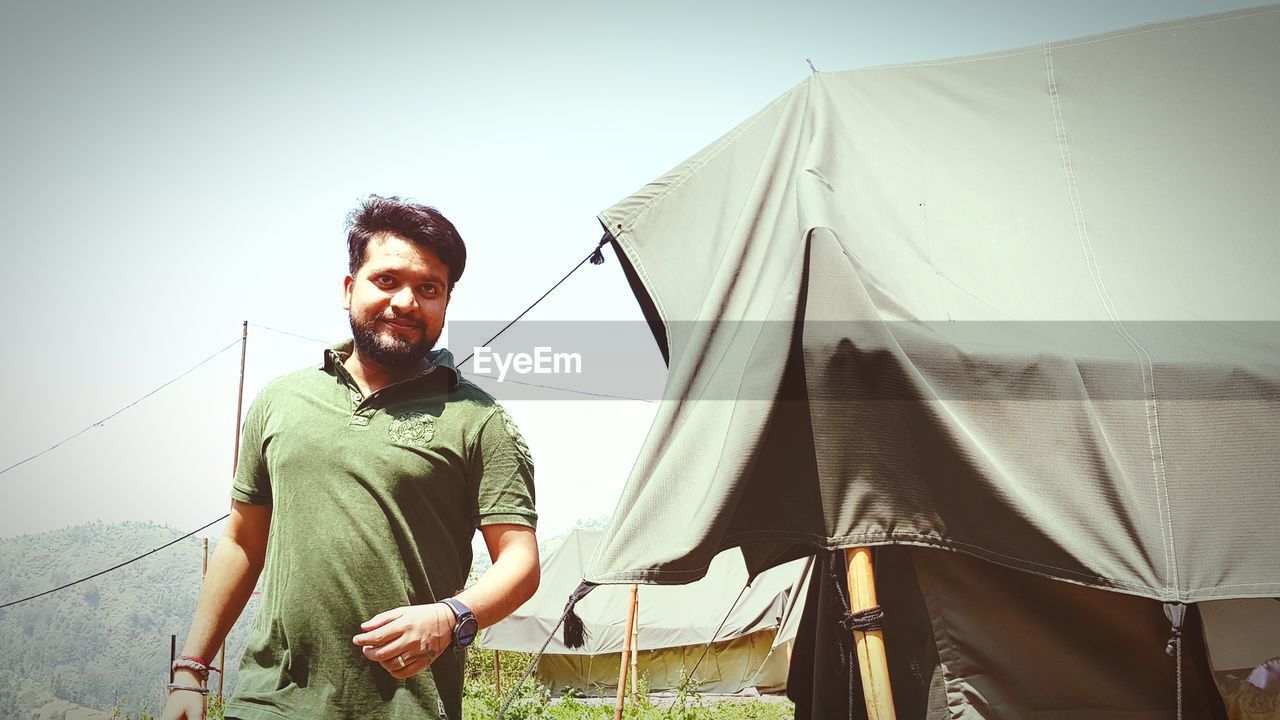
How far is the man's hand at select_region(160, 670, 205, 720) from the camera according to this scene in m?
1.60

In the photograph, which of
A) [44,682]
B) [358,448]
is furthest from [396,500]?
[44,682]

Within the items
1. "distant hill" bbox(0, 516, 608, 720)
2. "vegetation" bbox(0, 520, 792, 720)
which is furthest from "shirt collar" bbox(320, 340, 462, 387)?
"distant hill" bbox(0, 516, 608, 720)

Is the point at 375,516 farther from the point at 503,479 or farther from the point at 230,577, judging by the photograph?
the point at 230,577

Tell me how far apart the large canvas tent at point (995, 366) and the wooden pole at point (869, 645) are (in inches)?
2.9

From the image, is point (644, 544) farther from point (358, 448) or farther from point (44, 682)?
point (44, 682)

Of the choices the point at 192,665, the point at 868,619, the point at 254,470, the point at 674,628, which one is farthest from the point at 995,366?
the point at 674,628

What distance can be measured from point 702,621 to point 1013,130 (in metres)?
13.1

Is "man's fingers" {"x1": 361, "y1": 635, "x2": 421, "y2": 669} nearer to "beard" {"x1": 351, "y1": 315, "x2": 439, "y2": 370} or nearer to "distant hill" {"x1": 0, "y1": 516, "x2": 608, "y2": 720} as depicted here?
"beard" {"x1": 351, "y1": 315, "x2": 439, "y2": 370}

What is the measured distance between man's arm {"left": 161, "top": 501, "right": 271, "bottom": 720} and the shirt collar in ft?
→ 1.16

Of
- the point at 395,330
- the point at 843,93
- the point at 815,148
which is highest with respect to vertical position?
the point at 843,93

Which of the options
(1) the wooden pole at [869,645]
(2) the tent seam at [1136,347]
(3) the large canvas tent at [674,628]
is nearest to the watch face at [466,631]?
(1) the wooden pole at [869,645]

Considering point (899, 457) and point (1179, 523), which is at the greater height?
point (899, 457)

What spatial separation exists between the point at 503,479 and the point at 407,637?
1.28 ft

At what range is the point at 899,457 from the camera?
2.25m
